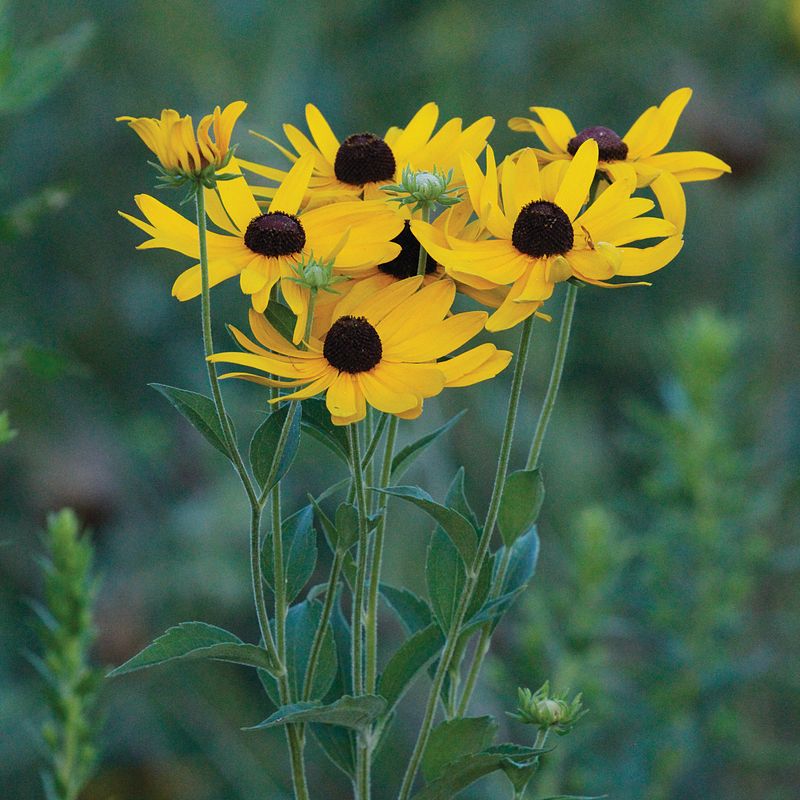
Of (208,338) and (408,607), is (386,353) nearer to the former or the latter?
(208,338)

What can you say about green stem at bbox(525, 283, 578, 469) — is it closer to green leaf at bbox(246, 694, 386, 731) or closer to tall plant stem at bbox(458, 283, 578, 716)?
tall plant stem at bbox(458, 283, 578, 716)

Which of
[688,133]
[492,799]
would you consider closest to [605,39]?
[688,133]

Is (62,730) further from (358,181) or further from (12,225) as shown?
(358,181)

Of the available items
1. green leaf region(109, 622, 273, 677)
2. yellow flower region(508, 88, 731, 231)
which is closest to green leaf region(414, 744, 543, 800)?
green leaf region(109, 622, 273, 677)

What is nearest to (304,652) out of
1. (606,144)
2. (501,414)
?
(606,144)

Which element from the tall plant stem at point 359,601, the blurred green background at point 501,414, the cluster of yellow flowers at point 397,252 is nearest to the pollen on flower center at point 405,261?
the cluster of yellow flowers at point 397,252

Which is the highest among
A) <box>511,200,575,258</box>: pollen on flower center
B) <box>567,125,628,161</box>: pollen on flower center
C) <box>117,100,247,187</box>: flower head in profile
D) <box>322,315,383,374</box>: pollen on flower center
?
<box>117,100,247,187</box>: flower head in profile
